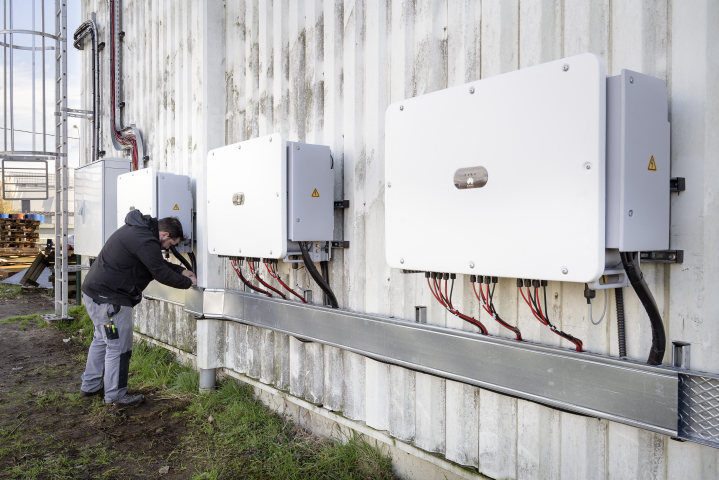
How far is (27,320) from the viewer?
715 cm

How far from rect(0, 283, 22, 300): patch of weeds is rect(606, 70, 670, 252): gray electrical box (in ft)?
34.8

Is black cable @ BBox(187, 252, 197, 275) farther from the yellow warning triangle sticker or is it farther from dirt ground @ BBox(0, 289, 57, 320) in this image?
dirt ground @ BBox(0, 289, 57, 320)

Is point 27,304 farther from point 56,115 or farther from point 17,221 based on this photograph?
point 17,221

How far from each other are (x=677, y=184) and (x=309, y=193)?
1611 mm

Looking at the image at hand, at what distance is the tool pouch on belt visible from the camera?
3.87 meters

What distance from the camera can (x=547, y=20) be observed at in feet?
6.10

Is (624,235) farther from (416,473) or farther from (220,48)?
(220,48)

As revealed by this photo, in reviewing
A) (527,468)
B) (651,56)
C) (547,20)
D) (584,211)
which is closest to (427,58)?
(547,20)

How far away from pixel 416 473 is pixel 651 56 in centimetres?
207

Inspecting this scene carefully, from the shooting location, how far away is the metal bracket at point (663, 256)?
61.2 inches

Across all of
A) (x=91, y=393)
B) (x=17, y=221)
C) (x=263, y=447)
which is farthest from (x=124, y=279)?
(x=17, y=221)

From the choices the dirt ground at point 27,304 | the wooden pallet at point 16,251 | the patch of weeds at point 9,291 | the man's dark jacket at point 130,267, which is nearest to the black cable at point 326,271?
the man's dark jacket at point 130,267

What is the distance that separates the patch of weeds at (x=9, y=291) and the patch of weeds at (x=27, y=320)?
2472 mm

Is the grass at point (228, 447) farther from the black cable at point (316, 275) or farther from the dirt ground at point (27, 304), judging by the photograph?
the dirt ground at point (27, 304)
